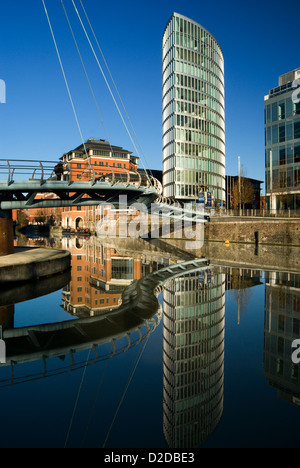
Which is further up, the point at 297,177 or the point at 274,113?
the point at 274,113

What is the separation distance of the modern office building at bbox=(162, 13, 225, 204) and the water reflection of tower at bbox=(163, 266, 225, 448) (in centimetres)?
6221

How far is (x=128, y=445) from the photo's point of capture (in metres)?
4.85

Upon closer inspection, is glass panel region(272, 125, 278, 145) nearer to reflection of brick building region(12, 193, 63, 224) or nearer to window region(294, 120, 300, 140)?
window region(294, 120, 300, 140)

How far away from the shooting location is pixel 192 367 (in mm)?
7562

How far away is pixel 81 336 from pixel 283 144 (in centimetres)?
5650

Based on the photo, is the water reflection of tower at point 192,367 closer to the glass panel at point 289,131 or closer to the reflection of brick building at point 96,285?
the reflection of brick building at point 96,285

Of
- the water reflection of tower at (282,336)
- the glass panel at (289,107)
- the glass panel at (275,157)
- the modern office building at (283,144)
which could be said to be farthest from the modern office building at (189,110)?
the water reflection of tower at (282,336)

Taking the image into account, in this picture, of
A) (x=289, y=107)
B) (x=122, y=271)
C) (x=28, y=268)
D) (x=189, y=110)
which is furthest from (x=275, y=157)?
(x=28, y=268)

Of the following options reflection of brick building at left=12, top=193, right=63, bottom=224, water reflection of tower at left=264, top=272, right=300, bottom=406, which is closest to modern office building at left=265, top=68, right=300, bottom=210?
water reflection of tower at left=264, top=272, right=300, bottom=406

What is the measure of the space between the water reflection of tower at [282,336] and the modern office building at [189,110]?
2299 inches

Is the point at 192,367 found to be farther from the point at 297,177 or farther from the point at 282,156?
the point at 282,156

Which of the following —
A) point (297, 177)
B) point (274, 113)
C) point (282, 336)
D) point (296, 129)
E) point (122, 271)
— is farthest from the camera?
point (274, 113)

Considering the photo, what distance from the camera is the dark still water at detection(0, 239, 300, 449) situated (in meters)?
5.23

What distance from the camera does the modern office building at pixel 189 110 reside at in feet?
245
